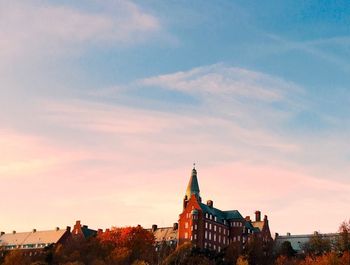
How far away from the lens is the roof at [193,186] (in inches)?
7027

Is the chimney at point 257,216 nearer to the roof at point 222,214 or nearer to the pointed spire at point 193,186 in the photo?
the roof at point 222,214

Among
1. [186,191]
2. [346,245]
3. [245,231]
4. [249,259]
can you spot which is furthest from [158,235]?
[346,245]

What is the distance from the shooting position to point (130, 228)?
15688cm

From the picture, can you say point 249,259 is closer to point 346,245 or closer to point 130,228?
point 346,245

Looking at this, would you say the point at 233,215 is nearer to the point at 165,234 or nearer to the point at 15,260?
the point at 165,234

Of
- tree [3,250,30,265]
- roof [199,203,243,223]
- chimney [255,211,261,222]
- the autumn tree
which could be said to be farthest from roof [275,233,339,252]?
tree [3,250,30,265]

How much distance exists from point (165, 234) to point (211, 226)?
22.1 metres

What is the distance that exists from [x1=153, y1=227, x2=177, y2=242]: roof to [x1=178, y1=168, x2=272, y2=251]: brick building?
9.52 meters

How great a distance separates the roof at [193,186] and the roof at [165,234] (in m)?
12.8

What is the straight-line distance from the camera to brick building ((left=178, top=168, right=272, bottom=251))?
160 meters

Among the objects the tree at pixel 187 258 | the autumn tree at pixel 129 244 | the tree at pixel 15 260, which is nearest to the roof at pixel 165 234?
the autumn tree at pixel 129 244

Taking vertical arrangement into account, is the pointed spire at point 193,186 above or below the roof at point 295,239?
above

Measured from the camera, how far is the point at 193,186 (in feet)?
591

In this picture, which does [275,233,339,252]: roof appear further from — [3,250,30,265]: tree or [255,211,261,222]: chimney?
[3,250,30,265]: tree
